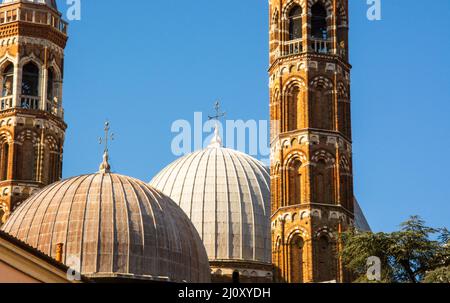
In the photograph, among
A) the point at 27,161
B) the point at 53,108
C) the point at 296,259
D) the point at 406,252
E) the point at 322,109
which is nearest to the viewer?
the point at 406,252

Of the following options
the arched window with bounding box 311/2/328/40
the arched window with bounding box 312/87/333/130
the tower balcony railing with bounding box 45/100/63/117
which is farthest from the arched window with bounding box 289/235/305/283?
the tower balcony railing with bounding box 45/100/63/117

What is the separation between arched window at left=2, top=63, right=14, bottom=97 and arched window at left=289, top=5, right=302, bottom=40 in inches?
567

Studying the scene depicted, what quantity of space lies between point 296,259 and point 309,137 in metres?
5.57

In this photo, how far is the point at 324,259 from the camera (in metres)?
59.8

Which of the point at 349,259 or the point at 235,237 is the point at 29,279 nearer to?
the point at 349,259

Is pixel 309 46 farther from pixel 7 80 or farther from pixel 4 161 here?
pixel 4 161

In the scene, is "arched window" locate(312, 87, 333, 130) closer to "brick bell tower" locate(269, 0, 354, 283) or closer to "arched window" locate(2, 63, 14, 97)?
"brick bell tower" locate(269, 0, 354, 283)

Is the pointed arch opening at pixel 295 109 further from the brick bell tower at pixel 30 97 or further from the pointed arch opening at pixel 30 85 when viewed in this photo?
the pointed arch opening at pixel 30 85

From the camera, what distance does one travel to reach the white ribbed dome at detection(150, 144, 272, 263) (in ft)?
228

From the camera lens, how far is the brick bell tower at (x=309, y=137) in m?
60.2

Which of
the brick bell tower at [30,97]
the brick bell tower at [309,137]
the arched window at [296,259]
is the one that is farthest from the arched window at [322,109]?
the brick bell tower at [30,97]

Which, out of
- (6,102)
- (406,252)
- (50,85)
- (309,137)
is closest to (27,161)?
(6,102)

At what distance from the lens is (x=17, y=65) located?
6825cm
